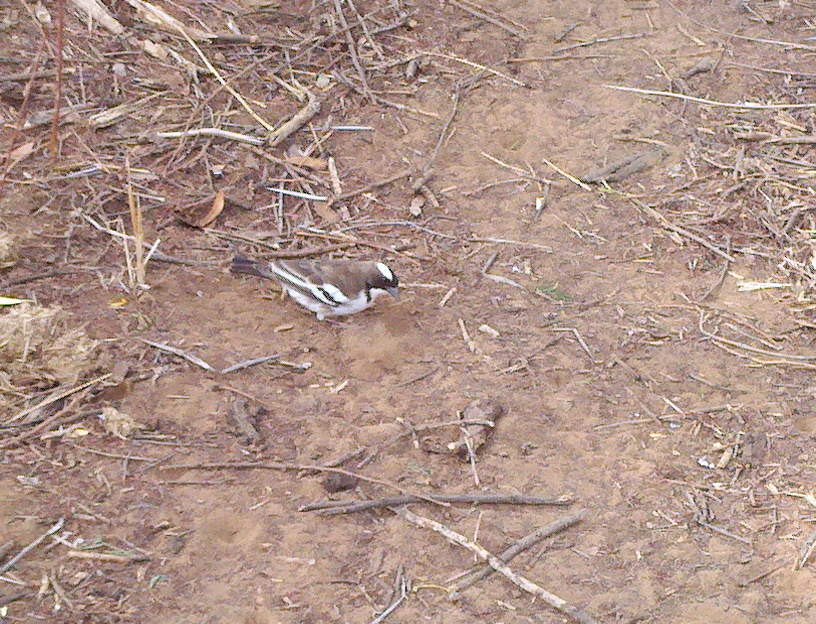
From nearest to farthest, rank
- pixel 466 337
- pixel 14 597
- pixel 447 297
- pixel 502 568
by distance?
1. pixel 14 597
2. pixel 502 568
3. pixel 466 337
4. pixel 447 297

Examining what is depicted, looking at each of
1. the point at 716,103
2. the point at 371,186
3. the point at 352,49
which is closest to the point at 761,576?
the point at 371,186

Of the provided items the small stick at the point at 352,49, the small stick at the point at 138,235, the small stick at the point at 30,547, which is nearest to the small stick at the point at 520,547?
the small stick at the point at 30,547

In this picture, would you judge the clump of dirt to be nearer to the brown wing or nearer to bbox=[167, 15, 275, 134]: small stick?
the brown wing

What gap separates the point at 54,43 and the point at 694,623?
6096 millimetres

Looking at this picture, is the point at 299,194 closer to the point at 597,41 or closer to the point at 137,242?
the point at 137,242

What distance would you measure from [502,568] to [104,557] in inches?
72.5

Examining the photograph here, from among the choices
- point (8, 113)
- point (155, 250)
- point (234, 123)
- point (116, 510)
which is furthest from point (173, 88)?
point (116, 510)

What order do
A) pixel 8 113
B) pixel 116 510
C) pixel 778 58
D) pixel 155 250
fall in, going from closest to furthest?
1. pixel 116 510
2. pixel 155 250
3. pixel 8 113
4. pixel 778 58

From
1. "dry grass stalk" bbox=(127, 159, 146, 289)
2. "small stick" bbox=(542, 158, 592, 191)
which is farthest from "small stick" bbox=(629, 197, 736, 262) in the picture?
"dry grass stalk" bbox=(127, 159, 146, 289)

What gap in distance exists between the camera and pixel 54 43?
754 centimetres

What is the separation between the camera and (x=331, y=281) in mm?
6082

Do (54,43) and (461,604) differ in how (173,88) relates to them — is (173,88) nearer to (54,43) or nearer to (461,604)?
(54,43)

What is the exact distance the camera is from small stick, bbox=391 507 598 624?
14.8ft

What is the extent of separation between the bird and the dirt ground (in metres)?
0.14
